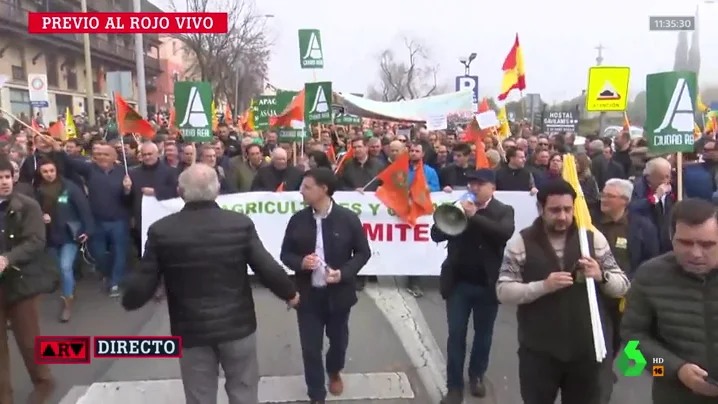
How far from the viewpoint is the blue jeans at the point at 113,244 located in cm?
757

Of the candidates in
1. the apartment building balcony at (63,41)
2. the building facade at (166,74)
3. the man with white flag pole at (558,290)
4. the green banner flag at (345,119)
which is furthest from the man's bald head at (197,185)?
the building facade at (166,74)

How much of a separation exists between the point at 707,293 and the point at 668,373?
1.19ft

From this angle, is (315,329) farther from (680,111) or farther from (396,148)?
(396,148)

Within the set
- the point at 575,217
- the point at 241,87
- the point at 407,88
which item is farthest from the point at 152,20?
the point at 407,88

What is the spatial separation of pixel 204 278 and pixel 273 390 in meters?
1.81

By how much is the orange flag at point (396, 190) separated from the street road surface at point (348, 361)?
39.2 inches

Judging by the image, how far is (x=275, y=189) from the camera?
8.36 m

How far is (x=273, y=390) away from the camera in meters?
5.10

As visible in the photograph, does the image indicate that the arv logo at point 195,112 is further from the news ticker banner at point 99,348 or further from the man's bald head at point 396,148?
the news ticker banner at point 99,348

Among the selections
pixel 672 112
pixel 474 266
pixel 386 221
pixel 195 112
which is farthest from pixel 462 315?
pixel 195 112

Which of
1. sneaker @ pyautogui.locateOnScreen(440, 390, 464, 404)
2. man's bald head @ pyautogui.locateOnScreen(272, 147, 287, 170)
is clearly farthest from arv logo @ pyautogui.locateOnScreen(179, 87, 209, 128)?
sneaker @ pyautogui.locateOnScreen(440, 390, 464, 404)

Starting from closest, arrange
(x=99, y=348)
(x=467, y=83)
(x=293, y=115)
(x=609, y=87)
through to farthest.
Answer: (x=99, y=348), (x=293, y=115), (x=609, y=87), (x=467, y=83)

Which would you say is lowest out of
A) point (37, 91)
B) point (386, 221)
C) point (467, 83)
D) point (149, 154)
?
point (386, 221)

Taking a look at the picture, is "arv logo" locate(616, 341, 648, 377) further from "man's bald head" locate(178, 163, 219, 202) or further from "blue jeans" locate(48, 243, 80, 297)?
"blue jeans" locate(48, 243, 80, 297)
